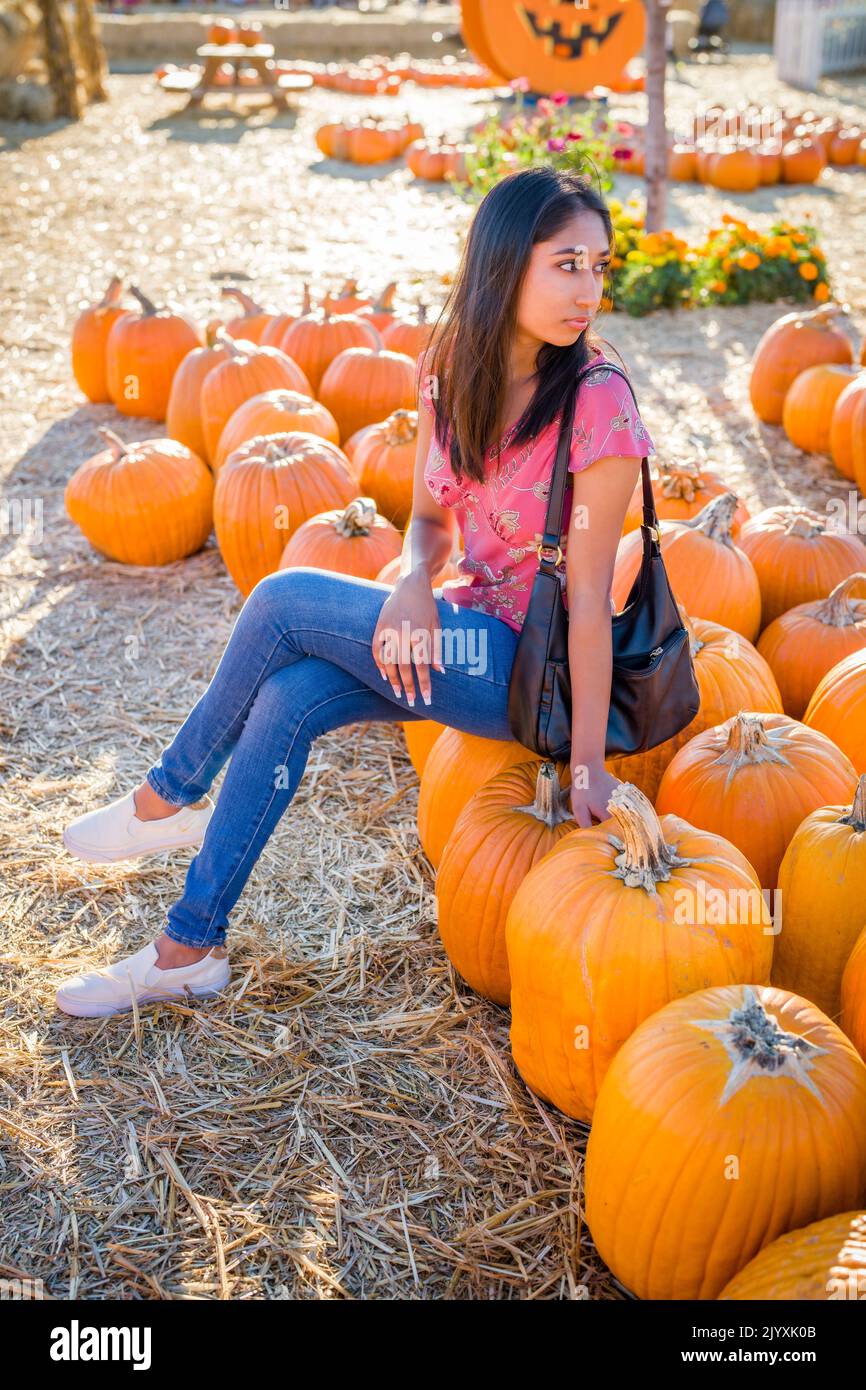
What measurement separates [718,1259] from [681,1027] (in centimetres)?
33

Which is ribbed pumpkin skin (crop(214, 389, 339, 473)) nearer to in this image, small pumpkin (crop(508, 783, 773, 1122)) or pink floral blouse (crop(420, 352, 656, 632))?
pink floral blouse (crop(420, 352, 656, 632))

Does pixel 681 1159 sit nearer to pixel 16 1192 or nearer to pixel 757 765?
pixel 757 765

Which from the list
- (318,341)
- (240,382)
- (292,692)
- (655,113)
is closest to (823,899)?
(292,692)

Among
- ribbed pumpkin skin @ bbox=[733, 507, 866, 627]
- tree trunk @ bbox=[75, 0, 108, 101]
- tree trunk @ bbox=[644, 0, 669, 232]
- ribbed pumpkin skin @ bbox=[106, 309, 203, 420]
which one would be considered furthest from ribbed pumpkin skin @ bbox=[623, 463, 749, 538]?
tree trunk @ bbox=[75, 0, 108, 101]

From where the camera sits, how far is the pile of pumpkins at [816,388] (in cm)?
482

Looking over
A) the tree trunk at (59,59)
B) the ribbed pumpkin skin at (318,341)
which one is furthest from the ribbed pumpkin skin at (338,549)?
the tree trunk at (59,59)

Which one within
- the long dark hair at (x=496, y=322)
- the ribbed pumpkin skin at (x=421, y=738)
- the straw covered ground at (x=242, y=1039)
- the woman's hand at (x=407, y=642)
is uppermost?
the long dark hair at (x=496, y=322)

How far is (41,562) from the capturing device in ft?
15.3

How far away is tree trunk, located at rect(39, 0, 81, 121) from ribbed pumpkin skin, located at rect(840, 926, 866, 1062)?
13516 millimetres

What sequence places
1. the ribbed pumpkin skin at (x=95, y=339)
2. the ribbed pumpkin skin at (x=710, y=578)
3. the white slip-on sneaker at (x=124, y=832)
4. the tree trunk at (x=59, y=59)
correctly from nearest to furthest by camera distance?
1. the white slip-on sneaker at (x=124, y=832)
2. the ribbed pumpkin skin at (x=710, y=578)
3. the ribbed pumpkin skin at (x=95, y=339)
4. the tree trunk at (x=59, y=59)

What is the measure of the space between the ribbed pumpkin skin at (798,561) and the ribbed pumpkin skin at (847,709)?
0.67 metres

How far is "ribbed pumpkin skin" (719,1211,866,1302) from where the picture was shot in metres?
1.51

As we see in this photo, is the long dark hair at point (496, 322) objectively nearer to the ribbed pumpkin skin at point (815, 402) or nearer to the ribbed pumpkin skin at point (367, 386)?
the ribbed pumpkin skin at point (367, 386)
